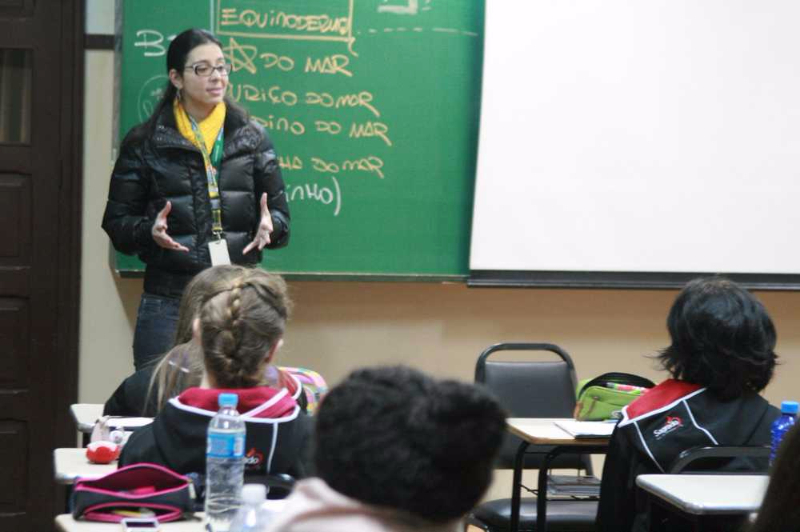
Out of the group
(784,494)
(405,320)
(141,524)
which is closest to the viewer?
(784,494)

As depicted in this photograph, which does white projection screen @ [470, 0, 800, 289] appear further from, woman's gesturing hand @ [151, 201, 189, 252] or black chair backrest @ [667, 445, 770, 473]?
black chair backrest @ [667, 445, 770, 473]

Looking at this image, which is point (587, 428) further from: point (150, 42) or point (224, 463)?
point (150, 42)

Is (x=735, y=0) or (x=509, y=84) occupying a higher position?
(x=735, y=0)

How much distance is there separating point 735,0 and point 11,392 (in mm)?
3666

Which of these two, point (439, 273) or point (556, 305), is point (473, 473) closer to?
point (439, 273)

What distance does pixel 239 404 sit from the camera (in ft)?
8.07

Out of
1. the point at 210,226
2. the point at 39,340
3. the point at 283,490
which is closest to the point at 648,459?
the point at 283,490

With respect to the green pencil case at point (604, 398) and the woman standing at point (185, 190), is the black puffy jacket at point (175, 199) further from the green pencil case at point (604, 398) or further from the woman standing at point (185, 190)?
the green pencil case at point (604, 398)

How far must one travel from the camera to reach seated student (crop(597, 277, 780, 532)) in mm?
3043

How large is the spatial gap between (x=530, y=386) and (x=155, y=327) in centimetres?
146

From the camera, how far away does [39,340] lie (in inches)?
185

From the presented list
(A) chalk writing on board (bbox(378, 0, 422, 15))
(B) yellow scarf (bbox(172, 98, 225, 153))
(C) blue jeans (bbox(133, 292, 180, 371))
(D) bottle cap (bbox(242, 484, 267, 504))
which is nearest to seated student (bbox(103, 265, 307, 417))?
(D) bottle cap (bbox(242, 484, 267, 504))

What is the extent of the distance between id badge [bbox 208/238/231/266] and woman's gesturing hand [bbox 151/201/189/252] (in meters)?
0.14

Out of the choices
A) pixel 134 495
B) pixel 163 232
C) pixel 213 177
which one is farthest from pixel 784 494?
pixel 213 177
